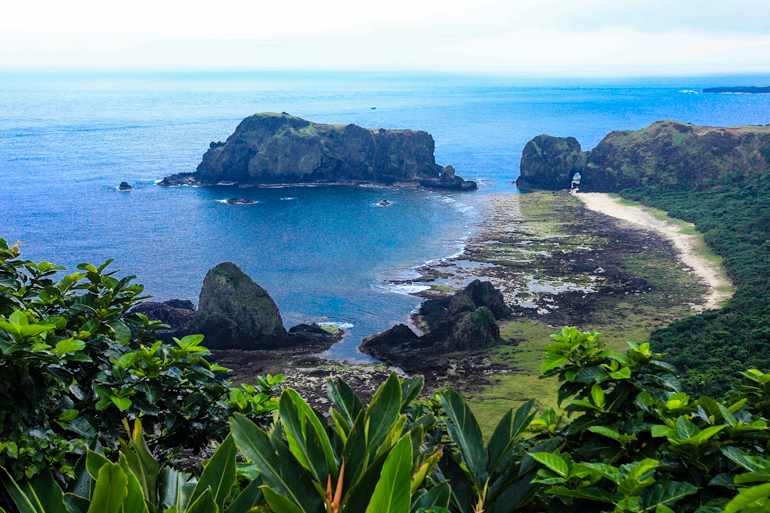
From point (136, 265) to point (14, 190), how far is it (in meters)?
58.1

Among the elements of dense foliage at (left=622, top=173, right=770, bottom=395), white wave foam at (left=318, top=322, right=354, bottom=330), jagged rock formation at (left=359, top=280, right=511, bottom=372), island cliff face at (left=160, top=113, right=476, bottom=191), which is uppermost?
island cliff face at (left=160, top=113, right=476, bottom=191)

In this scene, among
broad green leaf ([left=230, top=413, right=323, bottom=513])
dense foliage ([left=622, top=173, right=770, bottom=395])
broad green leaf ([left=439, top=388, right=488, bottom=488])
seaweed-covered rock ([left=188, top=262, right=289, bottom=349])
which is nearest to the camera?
broad green leaf ([left=230, top=413, right=323, bottom=513])

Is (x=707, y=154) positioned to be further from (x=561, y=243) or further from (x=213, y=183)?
(x=213, y=183)

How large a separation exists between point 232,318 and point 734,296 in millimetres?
48757

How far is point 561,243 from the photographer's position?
250 ft

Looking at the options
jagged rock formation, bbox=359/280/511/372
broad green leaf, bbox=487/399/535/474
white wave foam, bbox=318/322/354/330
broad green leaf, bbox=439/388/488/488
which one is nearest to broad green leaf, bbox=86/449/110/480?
broad green leaf, bbox=439/388/488/488

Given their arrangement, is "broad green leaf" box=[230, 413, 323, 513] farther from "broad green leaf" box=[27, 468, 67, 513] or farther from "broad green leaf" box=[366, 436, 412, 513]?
"broad green leaf" box=[27, 468, 67, 513]

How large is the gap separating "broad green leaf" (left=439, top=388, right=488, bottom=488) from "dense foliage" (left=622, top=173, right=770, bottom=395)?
27.3 ft

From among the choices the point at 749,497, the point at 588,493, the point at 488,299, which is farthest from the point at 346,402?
the point at 488,299

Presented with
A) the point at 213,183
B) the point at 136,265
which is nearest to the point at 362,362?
the point at 136,265

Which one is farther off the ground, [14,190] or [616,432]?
[616,432]

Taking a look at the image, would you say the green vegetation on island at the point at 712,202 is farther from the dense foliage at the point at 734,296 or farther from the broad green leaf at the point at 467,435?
the broad green leaf at the point at 467,435

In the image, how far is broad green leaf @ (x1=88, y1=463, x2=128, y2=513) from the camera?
265cm

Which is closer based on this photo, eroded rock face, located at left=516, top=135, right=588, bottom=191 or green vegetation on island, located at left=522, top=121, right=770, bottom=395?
green vegetation on island, located at left=522, top=121, right=770, bottom=395
